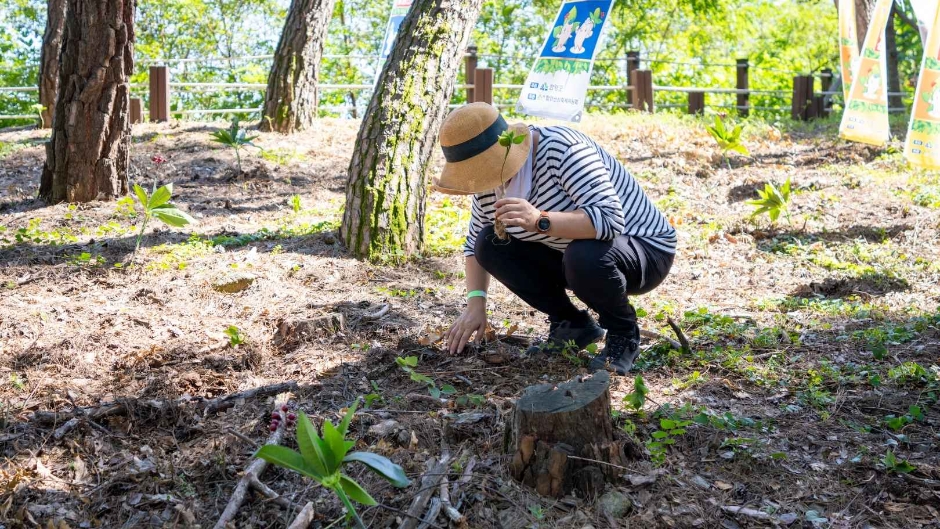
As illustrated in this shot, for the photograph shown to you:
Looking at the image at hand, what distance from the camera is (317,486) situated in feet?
8.05

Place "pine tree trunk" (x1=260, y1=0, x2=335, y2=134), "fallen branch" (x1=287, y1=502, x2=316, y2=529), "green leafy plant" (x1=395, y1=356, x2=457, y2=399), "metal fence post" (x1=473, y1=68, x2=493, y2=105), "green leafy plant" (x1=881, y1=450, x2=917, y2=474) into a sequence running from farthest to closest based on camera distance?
1. "metal fence post" (x1=473, y1=68, x2=493, y2=105)
2. "pine tree trunk" (x1=260, y1=0, x2=335, y2=134)
3. "green leafy plant" (x1=395, y1=356, x2=457, y2=399)
4. "green leafy plant" (x1=881, y1=450, x2=917, y2=474)
5. "fallen branch" (x1=287, y1=502, x2=316, y2=529)

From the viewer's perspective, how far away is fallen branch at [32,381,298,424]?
2.86 metres

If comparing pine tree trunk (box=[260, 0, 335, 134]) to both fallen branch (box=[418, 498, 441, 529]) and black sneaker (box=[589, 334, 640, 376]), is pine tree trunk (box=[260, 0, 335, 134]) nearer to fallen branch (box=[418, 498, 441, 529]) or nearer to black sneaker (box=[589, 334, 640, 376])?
black sneaker (box=[589, 334, 640, 376])

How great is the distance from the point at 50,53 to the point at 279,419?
29.6ft

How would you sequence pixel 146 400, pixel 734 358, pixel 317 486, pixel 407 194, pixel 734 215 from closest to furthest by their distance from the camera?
pixel 317 486, pixel 146 400, pixel 734 358, pixel 407 194, pixel 734 215

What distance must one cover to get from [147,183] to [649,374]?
18.0ft

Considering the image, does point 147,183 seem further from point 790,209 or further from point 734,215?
point 790,209

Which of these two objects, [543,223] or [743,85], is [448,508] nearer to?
[543,223]

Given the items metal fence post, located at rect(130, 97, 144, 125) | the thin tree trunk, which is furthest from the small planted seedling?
the thin tree trunk

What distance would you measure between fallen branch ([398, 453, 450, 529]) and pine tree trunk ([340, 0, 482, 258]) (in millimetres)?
2667

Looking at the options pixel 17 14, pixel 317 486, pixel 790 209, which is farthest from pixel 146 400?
pixel 17 14

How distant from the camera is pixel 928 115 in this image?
6918mm

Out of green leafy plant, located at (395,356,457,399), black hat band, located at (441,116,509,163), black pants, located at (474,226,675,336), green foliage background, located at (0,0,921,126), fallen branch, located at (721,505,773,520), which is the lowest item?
fallen branch, located at (721,505,773,520)

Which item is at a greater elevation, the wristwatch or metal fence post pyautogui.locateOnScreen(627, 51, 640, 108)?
metal fence post pyautogui.locateOnScreen(627, 51, 640, 108)
